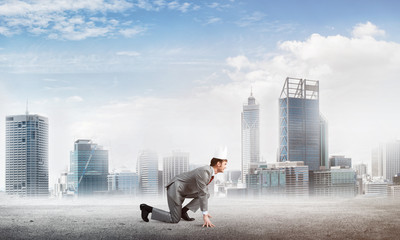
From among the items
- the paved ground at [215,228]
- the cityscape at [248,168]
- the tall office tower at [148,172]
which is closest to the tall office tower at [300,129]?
the cityscape at [248,168]

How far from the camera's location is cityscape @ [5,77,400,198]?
2028 inches

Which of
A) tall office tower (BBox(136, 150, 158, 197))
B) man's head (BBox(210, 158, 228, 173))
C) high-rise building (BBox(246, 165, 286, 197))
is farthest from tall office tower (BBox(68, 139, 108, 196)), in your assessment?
man's head (BBox(210, 158, 228, 173))

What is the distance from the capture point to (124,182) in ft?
211

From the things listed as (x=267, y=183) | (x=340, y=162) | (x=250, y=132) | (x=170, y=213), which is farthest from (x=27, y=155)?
(x=250, y=132)

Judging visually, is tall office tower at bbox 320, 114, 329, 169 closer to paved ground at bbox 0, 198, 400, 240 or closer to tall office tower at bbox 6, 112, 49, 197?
tall office tower at bbox 6, 112, 49, 197

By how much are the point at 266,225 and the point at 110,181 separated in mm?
63245

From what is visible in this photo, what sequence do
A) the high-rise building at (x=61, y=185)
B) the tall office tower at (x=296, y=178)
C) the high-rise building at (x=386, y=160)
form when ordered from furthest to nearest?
1. the high-rise building at (x=386, y=160)
2. the high-rise building at (x=61, y=185)
3. the tall office tower at (x=296, y=178)

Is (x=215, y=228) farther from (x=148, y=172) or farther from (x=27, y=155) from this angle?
(x=148, y=172)

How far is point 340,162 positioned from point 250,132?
85.0 feet

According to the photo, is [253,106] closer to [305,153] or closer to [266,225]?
[305,153]

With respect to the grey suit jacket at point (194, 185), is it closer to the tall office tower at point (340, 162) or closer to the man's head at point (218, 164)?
the man's head at point (218, 164)

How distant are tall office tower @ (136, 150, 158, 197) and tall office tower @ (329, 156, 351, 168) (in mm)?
35723

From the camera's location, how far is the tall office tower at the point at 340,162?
77.1 meters

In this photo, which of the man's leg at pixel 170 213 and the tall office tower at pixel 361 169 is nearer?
the man's leg at pixel 170 213
